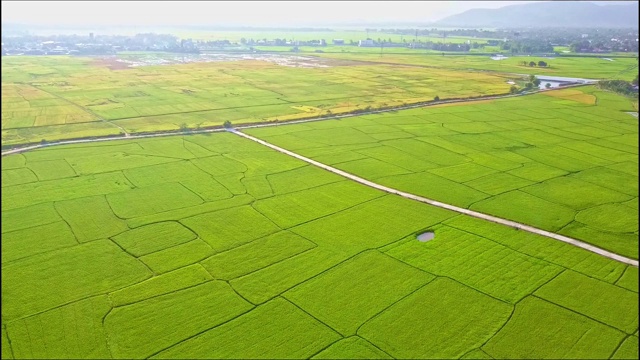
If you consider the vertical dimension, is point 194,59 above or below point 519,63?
below

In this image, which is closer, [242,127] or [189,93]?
[242,127]

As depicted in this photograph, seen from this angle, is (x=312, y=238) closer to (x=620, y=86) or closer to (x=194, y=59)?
(x=620, y=86)

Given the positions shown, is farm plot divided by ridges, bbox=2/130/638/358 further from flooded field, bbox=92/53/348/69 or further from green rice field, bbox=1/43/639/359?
flooded field, bbox=92/53/348/69

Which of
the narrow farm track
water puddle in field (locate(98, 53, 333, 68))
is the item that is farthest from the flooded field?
the narrow farm track

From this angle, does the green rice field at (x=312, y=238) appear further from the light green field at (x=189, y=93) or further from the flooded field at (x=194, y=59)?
the flooded field at (x=194, y=59)

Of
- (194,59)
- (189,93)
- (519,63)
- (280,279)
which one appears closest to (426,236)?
(280,279)

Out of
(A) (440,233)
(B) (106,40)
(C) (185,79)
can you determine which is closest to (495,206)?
(A) (440,233)

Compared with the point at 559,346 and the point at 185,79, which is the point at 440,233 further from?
the point at 185,79
